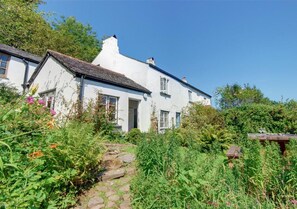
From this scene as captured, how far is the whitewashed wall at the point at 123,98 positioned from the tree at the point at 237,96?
17.4 m

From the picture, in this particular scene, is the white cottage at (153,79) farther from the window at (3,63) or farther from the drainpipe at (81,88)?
the window at (3,63)

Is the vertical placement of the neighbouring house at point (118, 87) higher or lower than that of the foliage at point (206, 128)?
higher

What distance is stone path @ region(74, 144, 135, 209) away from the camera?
11.6 ft

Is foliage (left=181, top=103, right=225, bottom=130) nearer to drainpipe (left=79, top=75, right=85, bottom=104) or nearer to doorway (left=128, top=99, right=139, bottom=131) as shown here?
doorway (left=128, top=99, right=139, bottom=131)

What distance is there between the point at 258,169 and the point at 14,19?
71.6 ft

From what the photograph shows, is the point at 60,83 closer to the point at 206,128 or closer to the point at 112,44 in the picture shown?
the point at 112,44

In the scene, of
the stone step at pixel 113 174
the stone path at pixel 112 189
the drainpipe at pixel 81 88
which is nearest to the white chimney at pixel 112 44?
the drainpipe at pixel 81 88

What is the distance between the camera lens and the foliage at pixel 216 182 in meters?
2.87

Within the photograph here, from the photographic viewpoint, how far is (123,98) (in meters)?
13.2

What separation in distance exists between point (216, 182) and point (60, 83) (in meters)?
11.2

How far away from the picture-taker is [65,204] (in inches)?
128

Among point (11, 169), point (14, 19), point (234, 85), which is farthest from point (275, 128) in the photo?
point (14, 19)

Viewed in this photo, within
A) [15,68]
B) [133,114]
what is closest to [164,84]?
[133,114]

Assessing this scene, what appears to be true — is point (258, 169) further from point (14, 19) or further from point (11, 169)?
point (14, 19)
